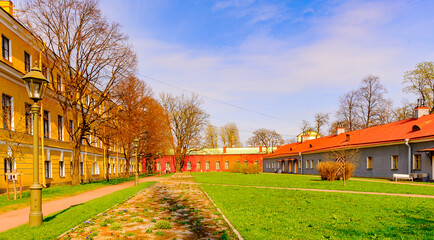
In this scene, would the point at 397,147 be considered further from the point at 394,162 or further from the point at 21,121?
the point at 21,121

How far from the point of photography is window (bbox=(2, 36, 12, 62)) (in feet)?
60.7

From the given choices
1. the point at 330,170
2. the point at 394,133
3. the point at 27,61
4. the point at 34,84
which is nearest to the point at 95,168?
the point at 27,61

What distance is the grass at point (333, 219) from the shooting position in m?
6.54

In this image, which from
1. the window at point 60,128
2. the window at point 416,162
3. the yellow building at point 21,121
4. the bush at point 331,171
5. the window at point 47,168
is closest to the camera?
the yellow building at point 21,121

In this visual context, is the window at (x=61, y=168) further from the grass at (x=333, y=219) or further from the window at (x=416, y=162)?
the window at (x=416, y=162)

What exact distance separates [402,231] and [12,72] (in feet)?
69.7

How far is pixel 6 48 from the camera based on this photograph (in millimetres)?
18844

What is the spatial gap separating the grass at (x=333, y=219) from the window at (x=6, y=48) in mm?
16922

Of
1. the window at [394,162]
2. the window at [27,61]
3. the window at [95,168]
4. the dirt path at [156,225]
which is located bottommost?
the window at [95,168]

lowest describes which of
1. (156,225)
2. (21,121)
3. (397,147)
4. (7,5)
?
(156,225)

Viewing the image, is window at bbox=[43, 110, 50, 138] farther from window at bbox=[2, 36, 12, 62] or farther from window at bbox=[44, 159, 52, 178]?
window at bbox=[2, 36, 12, 62]

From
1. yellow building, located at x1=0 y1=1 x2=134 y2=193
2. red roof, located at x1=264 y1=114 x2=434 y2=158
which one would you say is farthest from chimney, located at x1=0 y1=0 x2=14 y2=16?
red roof, located at x1=264 y1=114 x2=434 y2=158

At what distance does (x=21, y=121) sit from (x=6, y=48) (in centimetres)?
464

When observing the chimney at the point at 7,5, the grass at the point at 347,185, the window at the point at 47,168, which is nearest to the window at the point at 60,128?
the window at the point at 47,168
